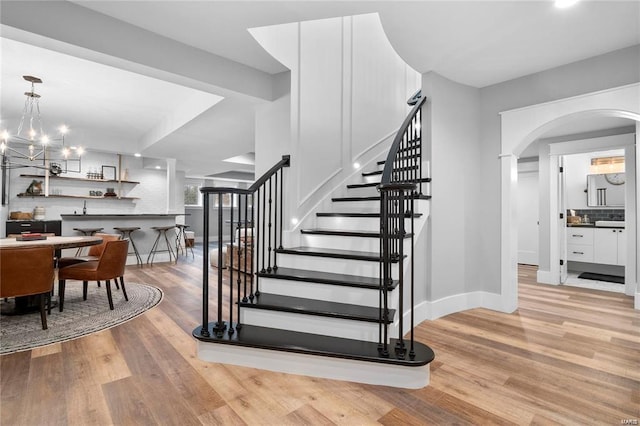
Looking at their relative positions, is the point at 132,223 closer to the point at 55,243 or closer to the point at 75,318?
the point at 55,243

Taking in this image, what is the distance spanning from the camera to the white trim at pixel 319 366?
1.95 meters

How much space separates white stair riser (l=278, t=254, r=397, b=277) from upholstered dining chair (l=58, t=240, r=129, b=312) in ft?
6.62

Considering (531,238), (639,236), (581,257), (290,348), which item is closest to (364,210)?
(290,348)

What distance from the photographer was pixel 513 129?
3.39 metres

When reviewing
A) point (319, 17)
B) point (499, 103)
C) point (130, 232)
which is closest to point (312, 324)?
point (319, 17)

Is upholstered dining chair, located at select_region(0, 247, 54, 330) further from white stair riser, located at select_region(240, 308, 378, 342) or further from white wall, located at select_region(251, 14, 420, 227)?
white wall, located at select_region(251, 14, 420, 227)

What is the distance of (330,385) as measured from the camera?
1.98 metres

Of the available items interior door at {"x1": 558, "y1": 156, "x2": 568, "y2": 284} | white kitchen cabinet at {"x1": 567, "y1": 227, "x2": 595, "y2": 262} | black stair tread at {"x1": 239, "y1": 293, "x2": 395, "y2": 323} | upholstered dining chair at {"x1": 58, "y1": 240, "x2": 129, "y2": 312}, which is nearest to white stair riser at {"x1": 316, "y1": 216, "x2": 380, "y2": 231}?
black stair tread at {"x1": 239, "y1": 293, "x2": 395, "y2": 323}

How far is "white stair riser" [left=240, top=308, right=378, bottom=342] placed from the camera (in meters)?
2.21

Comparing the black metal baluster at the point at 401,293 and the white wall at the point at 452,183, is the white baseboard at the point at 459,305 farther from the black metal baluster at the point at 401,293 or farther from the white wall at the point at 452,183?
the black metal baluster at the point at 401,293

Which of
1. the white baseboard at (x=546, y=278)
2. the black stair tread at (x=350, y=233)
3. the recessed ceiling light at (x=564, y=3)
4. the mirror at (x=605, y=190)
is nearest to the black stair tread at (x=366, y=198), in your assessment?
the black stair tread at (x=350, y=233)

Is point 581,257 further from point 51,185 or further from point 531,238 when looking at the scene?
point 51,185

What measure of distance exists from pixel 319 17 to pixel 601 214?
676cm

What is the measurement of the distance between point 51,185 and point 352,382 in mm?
8417
